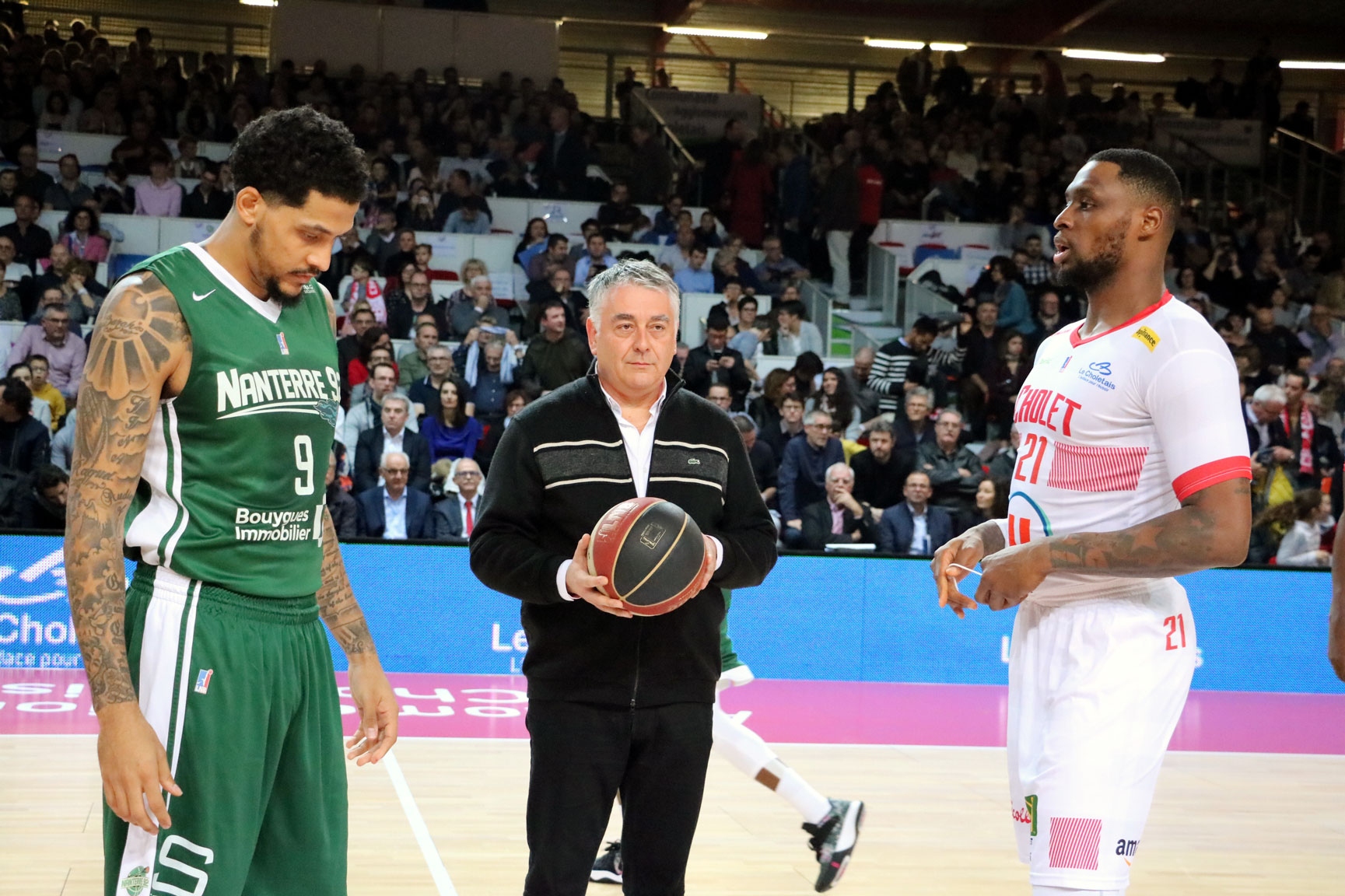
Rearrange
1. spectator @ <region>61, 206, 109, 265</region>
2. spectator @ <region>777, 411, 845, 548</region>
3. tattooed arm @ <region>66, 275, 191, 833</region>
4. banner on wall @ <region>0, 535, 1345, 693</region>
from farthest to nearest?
spectator @ <region>61, 206, 109, 265</region>, spectator @ <region>777, 411, 845, 548</region>, banner on wall @ <region>0, 535, 1345, 693</region>, tattooed arm @ <region>66, 275, 191, 833</region>

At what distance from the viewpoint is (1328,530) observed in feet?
36.6

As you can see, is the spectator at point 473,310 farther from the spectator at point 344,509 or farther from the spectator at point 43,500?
the spectator at point 43,500

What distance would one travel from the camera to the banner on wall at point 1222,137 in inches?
775

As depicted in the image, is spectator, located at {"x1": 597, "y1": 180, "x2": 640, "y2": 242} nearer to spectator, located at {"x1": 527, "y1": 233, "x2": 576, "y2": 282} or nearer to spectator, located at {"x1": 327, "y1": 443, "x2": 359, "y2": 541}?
spectator, located at {"x1": 527, "y1": 233, "x2": 576, "y2": 282}

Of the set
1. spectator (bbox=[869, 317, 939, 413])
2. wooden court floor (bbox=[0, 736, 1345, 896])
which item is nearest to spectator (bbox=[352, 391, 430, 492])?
wooden court floor (bbox=[0, 736, 1345, 896])

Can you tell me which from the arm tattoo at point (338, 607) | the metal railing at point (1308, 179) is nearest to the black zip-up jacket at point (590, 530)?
the arm tattoo at point (338, 607)

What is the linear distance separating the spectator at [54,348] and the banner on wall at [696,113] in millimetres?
9452

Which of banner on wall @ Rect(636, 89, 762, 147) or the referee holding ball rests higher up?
banner on wall @ Rect(636, 89, 762, 147)

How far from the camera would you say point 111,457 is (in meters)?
2.64

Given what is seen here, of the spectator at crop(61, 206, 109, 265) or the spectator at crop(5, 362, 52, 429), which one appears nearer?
the spectator at crop(5, 362, 52, 429)

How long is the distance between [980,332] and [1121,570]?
10628 mm

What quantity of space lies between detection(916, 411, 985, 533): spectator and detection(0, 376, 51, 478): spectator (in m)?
6.26

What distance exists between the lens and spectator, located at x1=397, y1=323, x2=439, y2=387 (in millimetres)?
11977

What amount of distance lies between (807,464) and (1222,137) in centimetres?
1152
